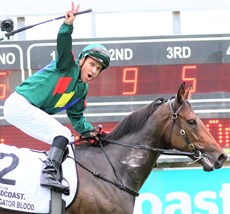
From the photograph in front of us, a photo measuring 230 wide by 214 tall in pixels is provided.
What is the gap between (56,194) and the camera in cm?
504

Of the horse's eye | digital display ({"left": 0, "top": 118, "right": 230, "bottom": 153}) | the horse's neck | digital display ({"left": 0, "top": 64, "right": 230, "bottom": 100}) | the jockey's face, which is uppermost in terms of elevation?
digital display ({"left": 0, "top": 64, "right": 230, "bottom": 100})

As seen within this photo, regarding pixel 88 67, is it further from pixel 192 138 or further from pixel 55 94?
pixel 192 138

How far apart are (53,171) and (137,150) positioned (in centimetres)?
75

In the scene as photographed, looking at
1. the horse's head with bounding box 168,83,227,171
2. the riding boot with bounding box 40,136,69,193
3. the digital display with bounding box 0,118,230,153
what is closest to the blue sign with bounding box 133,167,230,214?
the digital display with bounding box 0,118,230,153

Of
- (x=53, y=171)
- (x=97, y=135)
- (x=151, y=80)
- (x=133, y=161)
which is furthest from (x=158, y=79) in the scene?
(x=53, y=171)

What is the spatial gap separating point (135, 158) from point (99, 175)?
1.13 feet

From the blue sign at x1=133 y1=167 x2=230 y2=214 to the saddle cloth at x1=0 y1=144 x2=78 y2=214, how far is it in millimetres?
3643

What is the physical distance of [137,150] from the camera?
17.7 ft

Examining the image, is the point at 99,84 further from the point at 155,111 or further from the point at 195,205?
the point at 155,111

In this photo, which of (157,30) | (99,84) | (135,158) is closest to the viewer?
(135,158)

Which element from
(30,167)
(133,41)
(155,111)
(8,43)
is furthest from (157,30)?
(30,167)

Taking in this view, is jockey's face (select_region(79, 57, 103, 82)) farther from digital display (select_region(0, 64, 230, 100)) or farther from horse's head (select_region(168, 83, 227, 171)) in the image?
digital display (select_region(0, 64, 230, 100))

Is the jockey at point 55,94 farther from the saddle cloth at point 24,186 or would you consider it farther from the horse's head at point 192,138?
the horse's head at point 192,138

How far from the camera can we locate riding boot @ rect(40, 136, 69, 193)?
16.4 ft
